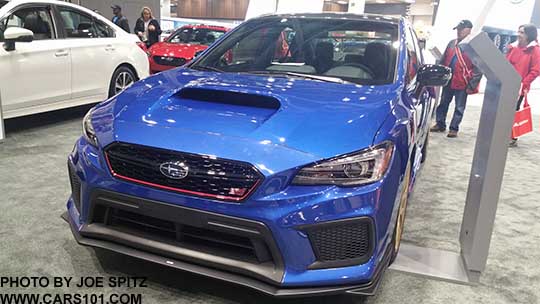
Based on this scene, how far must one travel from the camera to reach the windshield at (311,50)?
2635 millimetres

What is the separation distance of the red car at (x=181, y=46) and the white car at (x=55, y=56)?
1.65 m

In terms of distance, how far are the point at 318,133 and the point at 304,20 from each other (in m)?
1.46

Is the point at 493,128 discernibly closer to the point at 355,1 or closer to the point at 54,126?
the point at 54,126

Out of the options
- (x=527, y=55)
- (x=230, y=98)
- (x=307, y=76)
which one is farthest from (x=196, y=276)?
(x=527, y=55)

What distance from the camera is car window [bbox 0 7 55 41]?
4477 millimetres

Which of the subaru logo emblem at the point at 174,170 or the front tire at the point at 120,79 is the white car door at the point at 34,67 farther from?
the subaru logo emblem at the point at 174,170

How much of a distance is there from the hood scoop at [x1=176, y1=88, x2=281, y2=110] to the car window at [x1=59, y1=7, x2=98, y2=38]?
3402 millimetres

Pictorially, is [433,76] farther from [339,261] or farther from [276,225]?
[276,225]

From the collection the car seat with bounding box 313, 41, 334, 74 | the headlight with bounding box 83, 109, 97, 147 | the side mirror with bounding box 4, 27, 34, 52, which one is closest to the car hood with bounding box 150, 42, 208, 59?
the side mirror with bounding box 4, 27, 34, 52

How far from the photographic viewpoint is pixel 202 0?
20.8 m

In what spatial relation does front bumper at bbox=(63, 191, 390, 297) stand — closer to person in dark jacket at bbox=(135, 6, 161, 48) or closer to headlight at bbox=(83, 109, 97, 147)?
headlight at bbox=(83, 109, 97, 147)

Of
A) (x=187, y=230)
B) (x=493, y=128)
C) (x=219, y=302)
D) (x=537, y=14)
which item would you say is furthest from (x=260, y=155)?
(x=537, y=14)

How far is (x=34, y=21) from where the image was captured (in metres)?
4.63

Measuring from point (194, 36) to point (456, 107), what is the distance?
5107mm
